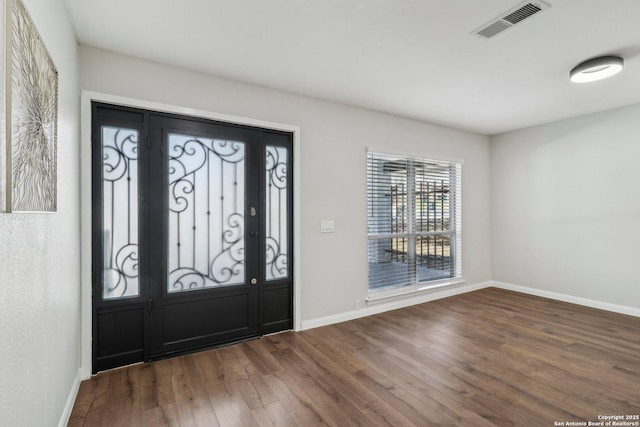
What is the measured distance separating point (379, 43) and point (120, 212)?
2.63 meters

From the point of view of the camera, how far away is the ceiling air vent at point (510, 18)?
1996 mm

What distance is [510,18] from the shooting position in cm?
213

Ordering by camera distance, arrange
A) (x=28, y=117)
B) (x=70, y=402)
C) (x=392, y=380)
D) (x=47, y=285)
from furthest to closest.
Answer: (x=392, y=380)
(x=70, y=402)
(x=47, y=285)
(x=28, y=117)

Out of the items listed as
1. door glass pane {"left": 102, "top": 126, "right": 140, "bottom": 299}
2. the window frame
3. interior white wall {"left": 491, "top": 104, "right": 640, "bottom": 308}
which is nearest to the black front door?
door glass pane {"left": 102, "top": 126, "right": 140, "bottom": 299}

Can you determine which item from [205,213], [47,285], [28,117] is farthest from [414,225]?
[28,117]

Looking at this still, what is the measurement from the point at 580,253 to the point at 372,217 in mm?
3142

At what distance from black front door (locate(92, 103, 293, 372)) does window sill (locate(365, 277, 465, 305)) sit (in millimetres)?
1243

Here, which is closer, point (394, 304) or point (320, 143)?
point (320, 143)

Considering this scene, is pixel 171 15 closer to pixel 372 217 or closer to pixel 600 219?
pixel 372 217

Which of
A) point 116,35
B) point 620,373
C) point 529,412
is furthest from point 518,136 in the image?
point 116,35

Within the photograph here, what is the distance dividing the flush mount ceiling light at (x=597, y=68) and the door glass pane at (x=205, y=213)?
10.9 feet

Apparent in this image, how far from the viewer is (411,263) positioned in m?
4.49

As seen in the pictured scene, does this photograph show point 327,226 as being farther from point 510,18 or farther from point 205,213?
point 510,18

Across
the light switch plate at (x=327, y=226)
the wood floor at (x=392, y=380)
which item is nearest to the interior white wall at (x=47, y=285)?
the wood floor at (x=392, y=380)
